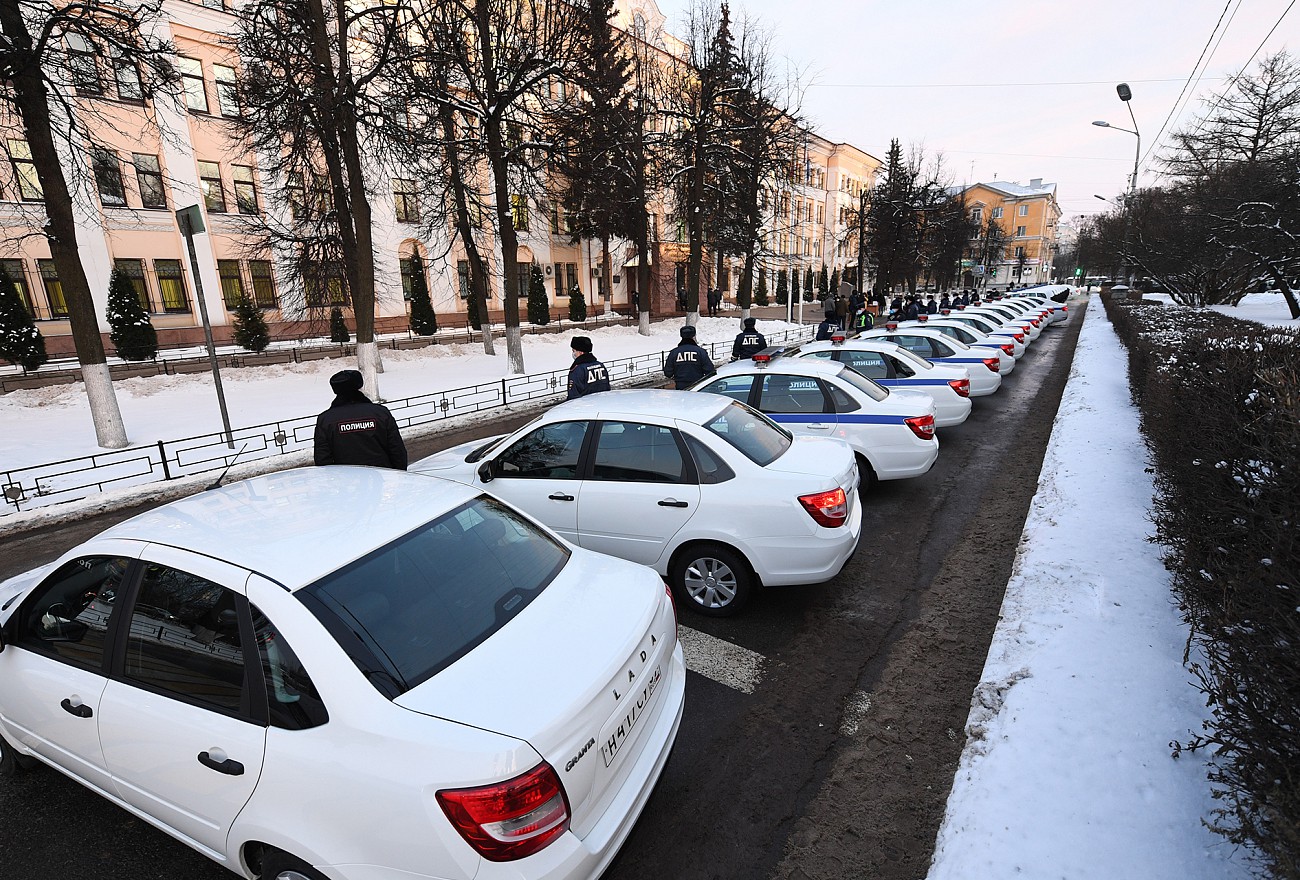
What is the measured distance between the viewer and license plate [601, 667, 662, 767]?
2242mm

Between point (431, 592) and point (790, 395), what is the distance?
554cm

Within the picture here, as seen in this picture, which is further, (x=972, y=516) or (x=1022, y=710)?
(x=972, y=516)

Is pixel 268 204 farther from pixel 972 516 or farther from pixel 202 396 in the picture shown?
pixel 972 516

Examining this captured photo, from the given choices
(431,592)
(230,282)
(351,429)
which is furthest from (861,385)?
(230,282)

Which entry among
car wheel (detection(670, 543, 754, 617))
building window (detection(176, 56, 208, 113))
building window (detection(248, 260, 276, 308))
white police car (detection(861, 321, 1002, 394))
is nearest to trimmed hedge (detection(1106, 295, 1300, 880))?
car wheel (detection(670, 543, 754, 617))

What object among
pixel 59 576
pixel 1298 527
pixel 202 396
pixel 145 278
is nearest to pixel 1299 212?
pixel 1298 527

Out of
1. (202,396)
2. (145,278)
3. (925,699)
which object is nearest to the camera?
(925,699)

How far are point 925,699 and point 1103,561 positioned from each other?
7.39 ft

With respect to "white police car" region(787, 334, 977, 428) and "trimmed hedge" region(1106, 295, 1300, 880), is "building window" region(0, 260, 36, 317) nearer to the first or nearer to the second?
"white police car" region(787, 334, 977, 428)

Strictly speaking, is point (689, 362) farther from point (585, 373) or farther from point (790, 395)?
point (790, 395)

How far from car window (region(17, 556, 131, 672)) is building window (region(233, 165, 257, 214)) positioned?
25.1 meters

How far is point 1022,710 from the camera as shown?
3.30 m

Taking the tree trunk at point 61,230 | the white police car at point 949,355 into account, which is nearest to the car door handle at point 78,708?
the tree trunk at point 61,230

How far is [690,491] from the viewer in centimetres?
452
